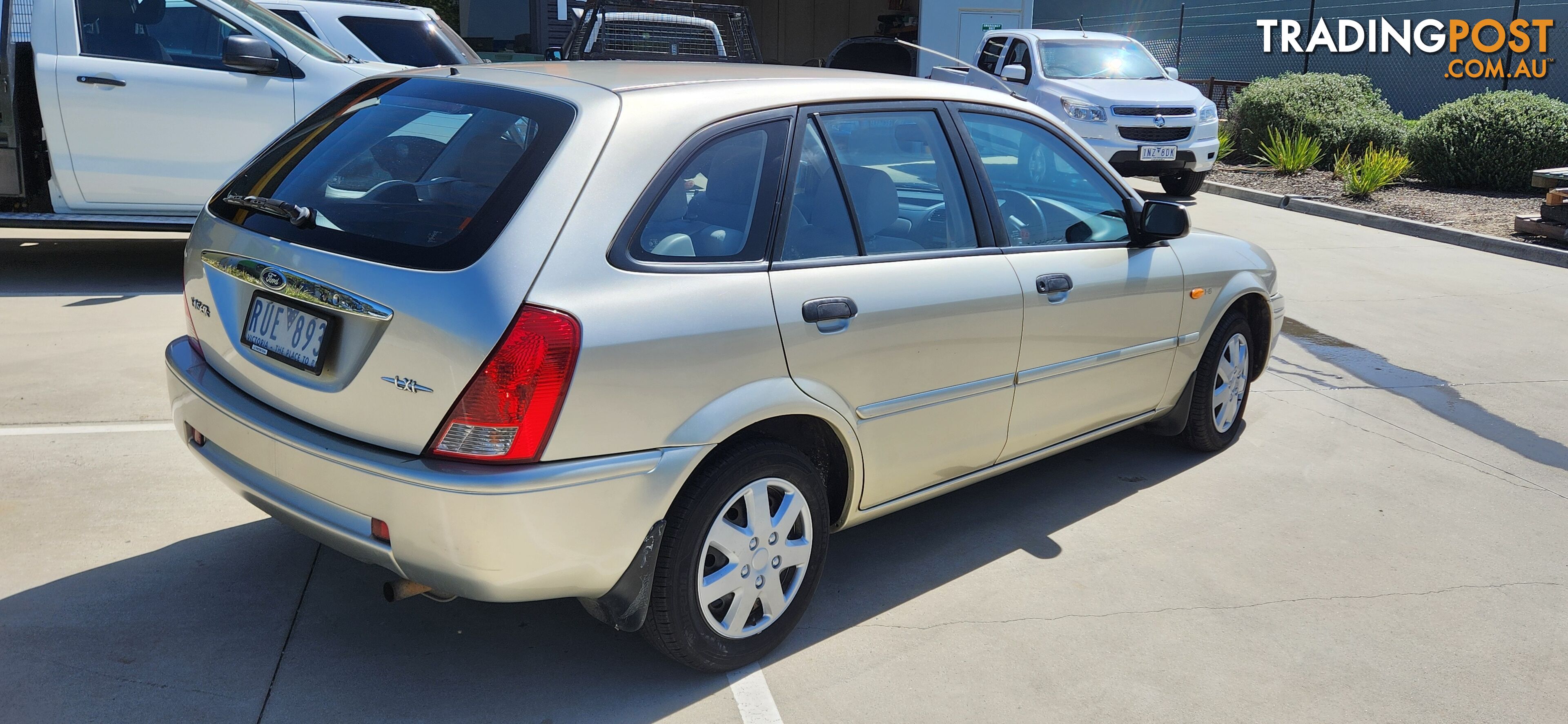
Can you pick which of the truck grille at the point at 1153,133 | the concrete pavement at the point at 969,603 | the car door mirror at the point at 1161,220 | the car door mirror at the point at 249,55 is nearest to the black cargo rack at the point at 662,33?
the car door mirror at the point at 249,55

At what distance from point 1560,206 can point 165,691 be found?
11.7m

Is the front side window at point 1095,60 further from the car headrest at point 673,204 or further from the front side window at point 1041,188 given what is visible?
the car headrest at point 673,204

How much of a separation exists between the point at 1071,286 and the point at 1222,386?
1482 millimetres

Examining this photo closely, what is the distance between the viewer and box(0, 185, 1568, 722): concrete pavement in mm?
3031

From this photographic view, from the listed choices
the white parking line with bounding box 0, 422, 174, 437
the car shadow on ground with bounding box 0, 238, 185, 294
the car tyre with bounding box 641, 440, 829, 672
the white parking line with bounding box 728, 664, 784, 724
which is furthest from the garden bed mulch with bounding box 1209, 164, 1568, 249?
the car shadow on ground with bounding box 0, 238, 185, 294

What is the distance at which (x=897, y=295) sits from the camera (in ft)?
10.8

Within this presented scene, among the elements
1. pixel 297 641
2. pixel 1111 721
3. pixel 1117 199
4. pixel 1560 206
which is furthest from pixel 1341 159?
pixel 297 641

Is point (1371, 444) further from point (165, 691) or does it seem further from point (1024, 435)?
point (165, 691)

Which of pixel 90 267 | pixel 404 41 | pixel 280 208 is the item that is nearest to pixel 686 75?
pixel 280 208

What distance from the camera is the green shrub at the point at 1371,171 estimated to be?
13289 mm

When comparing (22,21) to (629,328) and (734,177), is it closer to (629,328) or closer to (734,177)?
(734,177)

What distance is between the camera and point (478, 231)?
105 inches

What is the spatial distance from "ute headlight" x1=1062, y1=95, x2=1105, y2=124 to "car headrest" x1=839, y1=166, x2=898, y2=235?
1026cm

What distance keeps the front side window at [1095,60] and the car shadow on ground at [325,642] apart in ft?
37.0
